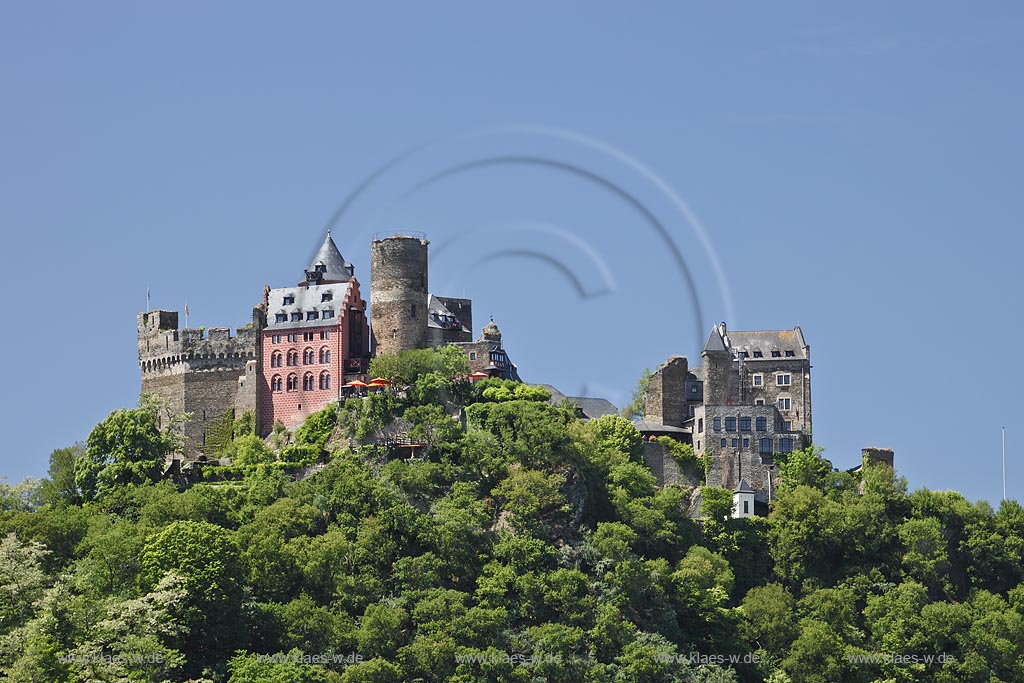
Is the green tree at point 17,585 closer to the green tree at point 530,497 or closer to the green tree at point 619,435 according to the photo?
the green tree at point 530,497

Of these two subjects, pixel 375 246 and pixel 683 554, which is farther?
pixel 375 246

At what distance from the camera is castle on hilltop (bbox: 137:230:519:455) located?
142375 millimetres

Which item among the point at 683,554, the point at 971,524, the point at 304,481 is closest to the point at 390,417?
the point at 304,481

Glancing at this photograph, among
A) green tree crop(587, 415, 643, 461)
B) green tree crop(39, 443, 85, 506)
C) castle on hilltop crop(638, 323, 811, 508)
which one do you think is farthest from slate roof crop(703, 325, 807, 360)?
green tree crop(39, 443, 85, 506)

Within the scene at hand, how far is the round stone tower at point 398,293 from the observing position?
142 meters

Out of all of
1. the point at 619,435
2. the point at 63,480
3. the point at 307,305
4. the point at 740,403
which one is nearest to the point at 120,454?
the point at 63,480

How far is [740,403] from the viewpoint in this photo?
14988 cm

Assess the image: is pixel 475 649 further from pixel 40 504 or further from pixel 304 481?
pixel 40 504

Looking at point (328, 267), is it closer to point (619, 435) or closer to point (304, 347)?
point (304, 347)

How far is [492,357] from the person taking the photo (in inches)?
5674

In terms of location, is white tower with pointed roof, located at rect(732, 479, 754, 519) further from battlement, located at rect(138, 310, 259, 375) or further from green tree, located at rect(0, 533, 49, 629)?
green tree, located at rect(0, 533, 49, 629)

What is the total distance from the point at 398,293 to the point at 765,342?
2603cm

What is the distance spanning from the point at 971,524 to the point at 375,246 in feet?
127

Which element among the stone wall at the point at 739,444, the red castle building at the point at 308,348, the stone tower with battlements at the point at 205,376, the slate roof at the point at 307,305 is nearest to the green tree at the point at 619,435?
the stone wall at the point at 739,444
